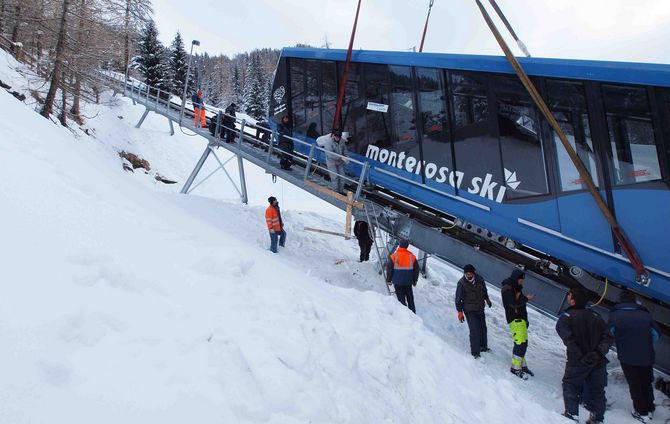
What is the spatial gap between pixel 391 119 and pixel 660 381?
595cm

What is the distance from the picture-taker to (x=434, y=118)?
748 centimetres

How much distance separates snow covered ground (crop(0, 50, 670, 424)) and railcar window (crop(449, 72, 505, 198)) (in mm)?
2664

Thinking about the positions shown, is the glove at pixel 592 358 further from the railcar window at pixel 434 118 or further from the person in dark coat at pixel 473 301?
the railcar window at pixel 434 118

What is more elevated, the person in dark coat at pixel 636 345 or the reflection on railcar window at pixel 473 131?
the reflection on railcar window at pixel 473 131

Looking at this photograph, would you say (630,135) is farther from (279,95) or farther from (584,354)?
(279,95)

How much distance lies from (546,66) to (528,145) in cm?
112

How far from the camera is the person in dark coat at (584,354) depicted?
15.7 feet

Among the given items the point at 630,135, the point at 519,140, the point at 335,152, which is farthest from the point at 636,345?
the point at 335,152

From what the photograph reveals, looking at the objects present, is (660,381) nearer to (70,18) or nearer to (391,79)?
(391,79)

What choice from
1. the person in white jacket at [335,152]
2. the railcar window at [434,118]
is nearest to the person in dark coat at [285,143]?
the person in white jacket at [335,152]

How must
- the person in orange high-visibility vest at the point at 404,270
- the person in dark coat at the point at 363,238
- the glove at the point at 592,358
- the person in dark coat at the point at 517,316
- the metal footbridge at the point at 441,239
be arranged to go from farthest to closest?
the person in dark coat at the point at 363,238 < the person in orange high-visibility vest at the point at 404,270 < the person in dark coat at the point at 517,316 < the metal footbridge at the point at 441,239 < the glove at the point at 592,358

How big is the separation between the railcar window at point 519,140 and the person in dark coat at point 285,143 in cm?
586

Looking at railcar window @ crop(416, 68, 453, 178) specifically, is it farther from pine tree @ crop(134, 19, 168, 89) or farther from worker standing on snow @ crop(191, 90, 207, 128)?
pine tree @ crop(134, 19, 168, 89)

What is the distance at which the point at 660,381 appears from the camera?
576 cm
